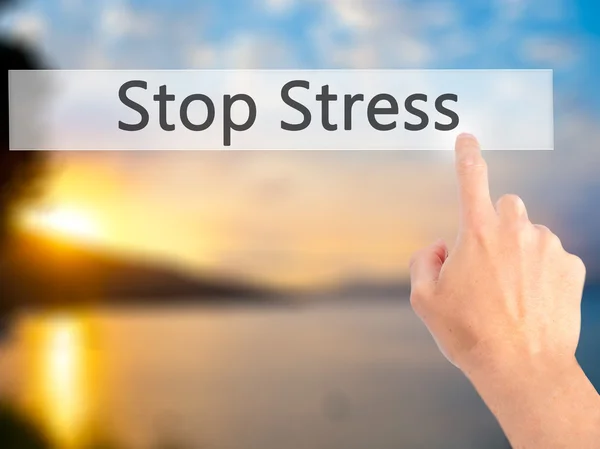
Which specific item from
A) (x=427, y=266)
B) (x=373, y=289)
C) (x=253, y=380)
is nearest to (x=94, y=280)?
(x=253, y=380)

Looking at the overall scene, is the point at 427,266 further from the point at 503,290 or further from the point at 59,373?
the point at 59,373

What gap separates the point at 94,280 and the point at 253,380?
18.8 inches

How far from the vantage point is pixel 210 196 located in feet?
5.56

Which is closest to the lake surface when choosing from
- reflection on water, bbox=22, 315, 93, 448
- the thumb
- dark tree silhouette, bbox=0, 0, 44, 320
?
reflection on water, bbox=22, 315, 93, 448

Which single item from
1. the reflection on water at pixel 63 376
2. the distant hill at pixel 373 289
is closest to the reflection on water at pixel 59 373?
the reflection on water at pixel 63 376

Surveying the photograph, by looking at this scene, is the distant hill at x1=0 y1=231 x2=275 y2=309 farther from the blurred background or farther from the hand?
the hand

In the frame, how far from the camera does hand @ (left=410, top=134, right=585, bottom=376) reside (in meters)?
0.61

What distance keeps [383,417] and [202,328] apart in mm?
507

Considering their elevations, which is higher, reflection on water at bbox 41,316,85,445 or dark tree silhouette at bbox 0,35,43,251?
dark tree silhouette at bbox 0,35,43,251

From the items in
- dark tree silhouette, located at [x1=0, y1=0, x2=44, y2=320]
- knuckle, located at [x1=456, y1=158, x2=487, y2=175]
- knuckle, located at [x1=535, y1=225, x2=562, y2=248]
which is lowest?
knuckle, located at [x1=535, y1=225, x2=562, y2=248]

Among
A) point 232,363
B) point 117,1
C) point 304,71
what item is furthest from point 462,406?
point 117,1

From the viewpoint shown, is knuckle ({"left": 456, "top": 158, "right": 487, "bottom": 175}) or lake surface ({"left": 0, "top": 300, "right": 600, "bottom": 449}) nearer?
knuckle ({"left": 456, "top": 158, "right": 487, "bottom": 175})

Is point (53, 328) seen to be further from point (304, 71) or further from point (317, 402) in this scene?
point (304, 71)

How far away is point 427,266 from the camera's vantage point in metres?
0.66
